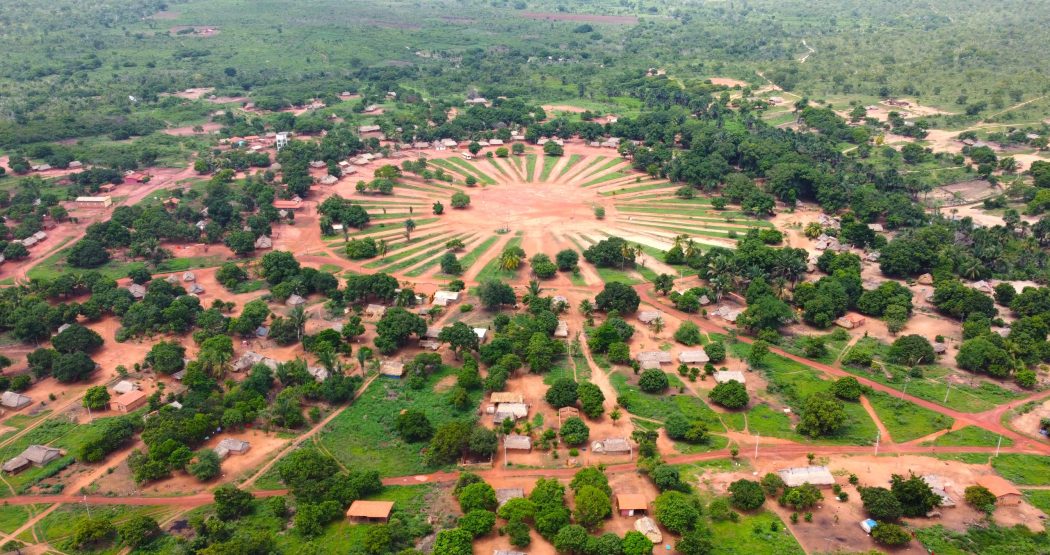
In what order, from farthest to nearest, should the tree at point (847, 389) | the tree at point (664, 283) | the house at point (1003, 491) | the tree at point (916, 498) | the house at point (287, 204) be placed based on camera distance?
the house at point (287, 204) < the tree at point (664, 283) < the tree at point (847, 389) < the house at point (1003, 491) < the tree at point (916, 498)

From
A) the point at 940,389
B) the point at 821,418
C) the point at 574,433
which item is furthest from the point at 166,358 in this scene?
the point at 940,389

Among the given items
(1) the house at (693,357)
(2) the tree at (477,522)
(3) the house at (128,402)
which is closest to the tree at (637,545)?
(2) the tree at (477,522)

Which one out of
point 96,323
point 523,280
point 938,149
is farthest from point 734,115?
point 96,323

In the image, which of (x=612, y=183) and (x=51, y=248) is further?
(x=612, y=183)

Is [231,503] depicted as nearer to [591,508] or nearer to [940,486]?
[591,508]

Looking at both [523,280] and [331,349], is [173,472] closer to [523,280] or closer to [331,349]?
[331,349]

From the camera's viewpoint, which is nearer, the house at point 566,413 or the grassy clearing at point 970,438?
the grassy clearing at point 970,438

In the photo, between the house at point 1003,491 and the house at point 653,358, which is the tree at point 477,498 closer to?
the house at point 653,358

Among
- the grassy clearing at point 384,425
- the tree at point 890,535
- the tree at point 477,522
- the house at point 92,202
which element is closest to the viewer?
the tree at point 890,535
